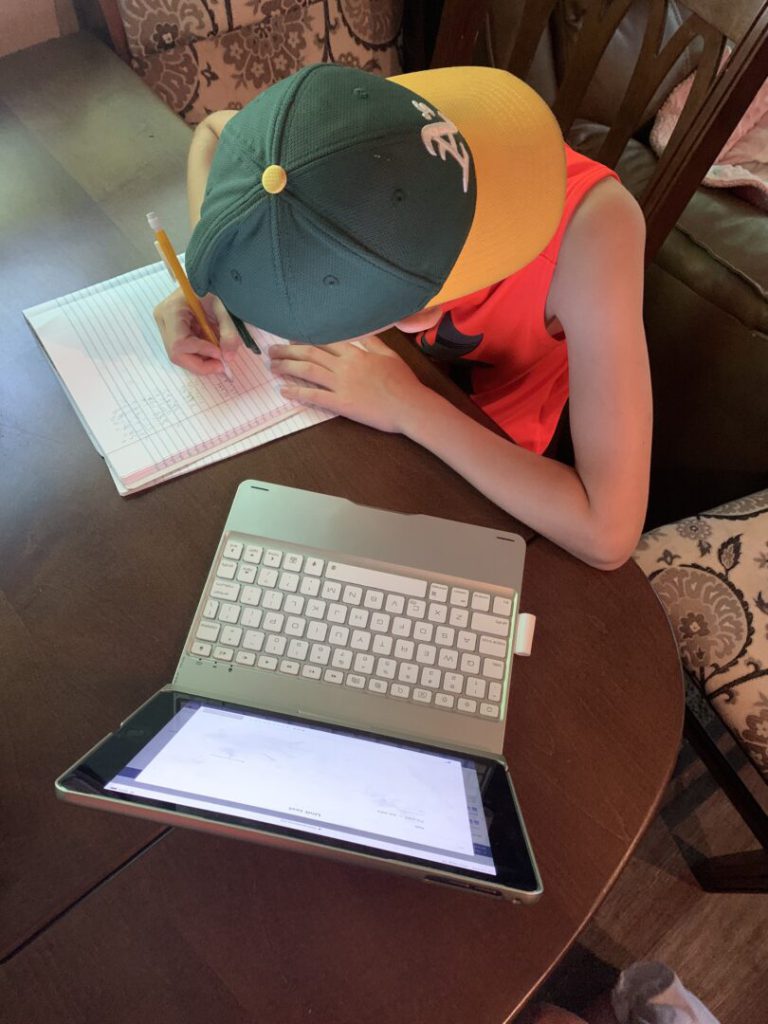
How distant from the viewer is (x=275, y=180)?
0.48m

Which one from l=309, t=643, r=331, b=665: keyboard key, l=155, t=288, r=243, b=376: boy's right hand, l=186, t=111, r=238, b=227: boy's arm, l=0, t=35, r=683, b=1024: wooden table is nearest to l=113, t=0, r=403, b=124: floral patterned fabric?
l=186, t=111, r=238, b=227: boy's arm

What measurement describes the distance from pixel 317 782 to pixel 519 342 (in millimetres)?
593

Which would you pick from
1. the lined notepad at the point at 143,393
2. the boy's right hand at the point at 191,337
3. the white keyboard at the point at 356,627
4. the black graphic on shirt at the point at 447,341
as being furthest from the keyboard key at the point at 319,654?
the black graphic on shirt at the point at 447,341

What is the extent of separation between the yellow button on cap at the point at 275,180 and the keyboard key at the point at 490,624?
0.39 m

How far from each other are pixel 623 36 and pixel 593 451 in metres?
1.10

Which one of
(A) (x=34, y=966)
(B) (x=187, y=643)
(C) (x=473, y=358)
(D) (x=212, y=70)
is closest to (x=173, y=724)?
(B) (x=187, y=643)

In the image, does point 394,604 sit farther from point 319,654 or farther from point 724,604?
point 724,604

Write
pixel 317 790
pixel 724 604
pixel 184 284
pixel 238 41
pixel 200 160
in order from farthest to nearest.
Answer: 1. pixel 238 41
2. pixel 724 604
3. pixel 200 160
4. pixel 184 284
5. pixel 317 790

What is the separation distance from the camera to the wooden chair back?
754 millimetres

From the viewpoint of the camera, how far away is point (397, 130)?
0.50 m

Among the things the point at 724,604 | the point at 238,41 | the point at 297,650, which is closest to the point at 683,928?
the point at 724,604

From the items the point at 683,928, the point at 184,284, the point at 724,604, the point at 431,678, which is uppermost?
the point at 184,284

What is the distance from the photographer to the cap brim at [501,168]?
570 millimetres

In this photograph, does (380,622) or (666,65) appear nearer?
(380,622)
